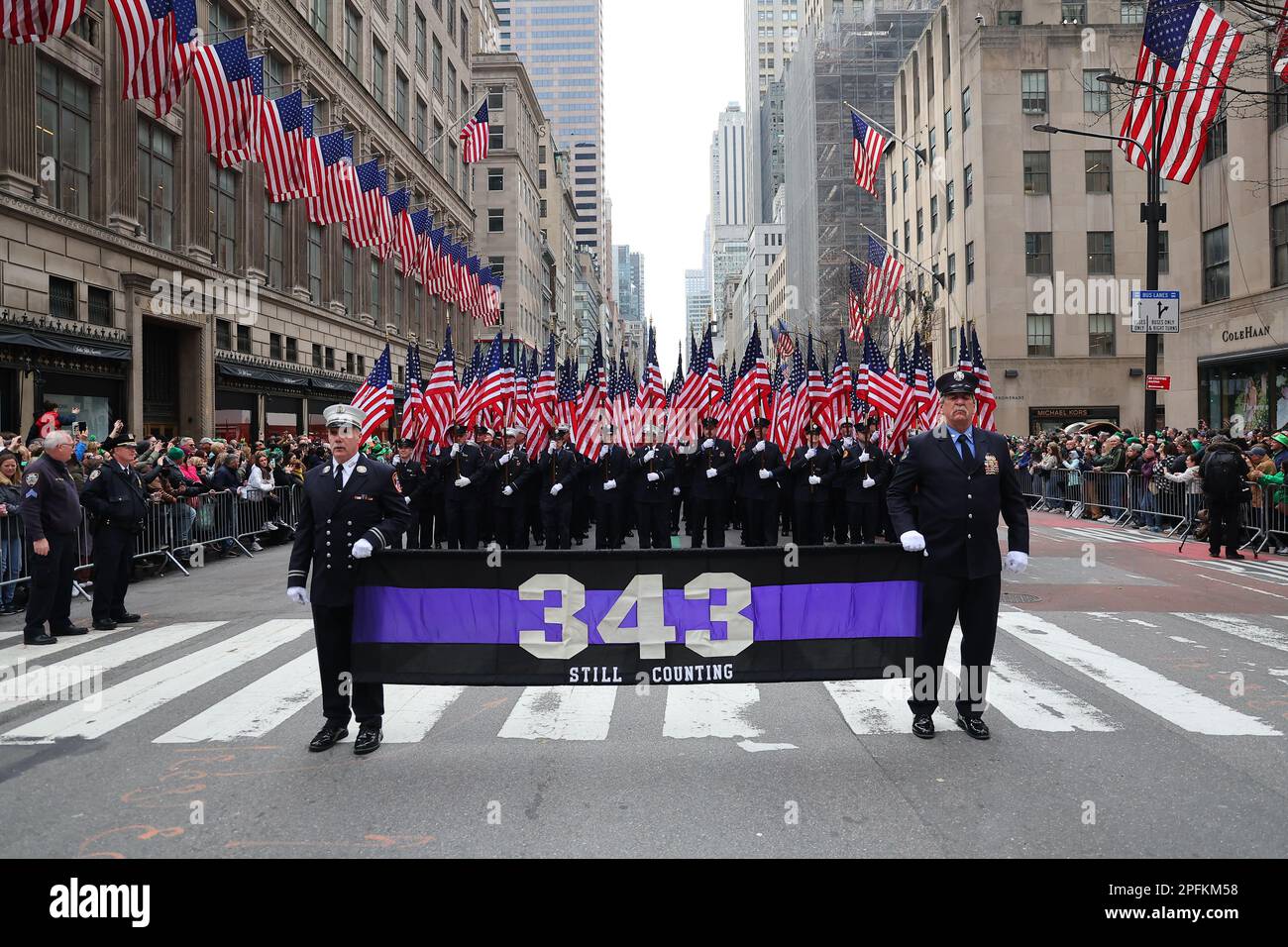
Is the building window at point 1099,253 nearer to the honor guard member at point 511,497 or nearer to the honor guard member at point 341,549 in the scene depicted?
the honor guard member at point 511,497

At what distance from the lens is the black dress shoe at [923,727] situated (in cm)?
559

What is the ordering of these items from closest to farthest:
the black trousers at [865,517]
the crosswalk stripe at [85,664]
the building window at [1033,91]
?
the crosswalk stripe at [85,664] → the black trousers at [865,517] → the building window at [1033,91]

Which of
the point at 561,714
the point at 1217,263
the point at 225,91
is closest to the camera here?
the point at 561,714

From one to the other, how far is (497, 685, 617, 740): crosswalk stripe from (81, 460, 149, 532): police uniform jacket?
576 cm

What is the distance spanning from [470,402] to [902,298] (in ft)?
132

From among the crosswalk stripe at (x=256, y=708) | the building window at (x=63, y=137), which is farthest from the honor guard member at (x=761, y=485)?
the building window at (x=63, y=137)

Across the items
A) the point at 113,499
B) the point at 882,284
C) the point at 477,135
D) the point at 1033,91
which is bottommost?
the point at 113,499

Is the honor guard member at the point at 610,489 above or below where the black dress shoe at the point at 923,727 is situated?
above

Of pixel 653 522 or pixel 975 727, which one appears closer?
pixel 975 727

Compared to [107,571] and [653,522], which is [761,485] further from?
[107,571]

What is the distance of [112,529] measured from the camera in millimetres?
9820

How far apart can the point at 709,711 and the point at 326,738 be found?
8.39 ft

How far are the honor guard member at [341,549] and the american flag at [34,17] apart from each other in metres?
14.2

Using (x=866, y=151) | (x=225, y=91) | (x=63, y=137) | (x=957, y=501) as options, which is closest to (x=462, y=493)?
(x=957, y=501)
